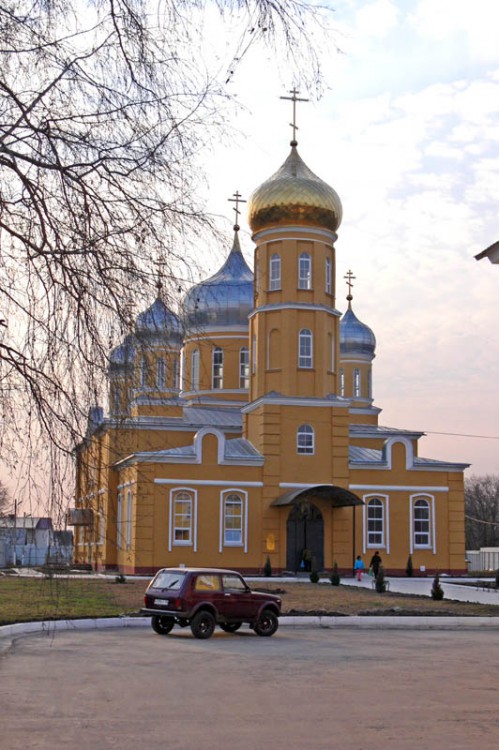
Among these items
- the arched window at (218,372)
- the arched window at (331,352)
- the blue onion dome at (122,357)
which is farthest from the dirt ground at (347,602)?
the arched window at (218,372)

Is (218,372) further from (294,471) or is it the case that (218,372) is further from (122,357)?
(122,357)

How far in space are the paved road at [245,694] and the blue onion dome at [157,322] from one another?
10.9 ft

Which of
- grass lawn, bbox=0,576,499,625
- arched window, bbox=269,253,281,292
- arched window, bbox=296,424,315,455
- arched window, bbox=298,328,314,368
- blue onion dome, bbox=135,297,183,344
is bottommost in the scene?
grass lawn, bbox=0,576,499,625

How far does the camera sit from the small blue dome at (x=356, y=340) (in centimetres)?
5403

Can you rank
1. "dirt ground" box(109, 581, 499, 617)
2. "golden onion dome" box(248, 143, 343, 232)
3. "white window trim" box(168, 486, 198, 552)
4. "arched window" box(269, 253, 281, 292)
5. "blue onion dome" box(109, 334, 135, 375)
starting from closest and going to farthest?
1. "blue onion dome" box(109, 334, 135, 375)
2. "dirt ground" box(109, 581, 499, 617)
3. "white window trim" box(168, 486, 198, 552)
4. "golden onion dome" box(248, 143, 343, 232)
5. "arched window" box(269, 253, 281, 292)

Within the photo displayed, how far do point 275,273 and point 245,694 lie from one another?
29632 millimetres

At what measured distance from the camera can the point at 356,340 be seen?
5425cm

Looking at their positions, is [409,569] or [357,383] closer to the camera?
[409,569]

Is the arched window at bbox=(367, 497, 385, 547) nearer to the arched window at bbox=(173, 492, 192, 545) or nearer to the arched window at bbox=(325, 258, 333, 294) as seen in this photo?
the arched window at bbox=(173, 492, 192, 545)

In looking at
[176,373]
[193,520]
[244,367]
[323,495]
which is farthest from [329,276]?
[176,373]

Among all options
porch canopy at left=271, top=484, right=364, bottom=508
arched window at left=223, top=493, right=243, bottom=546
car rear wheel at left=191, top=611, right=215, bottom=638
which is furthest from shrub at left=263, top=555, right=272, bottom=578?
car rear wheel at left=191, top=611, right=215, bottom=638

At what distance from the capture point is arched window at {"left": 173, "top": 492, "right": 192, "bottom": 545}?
1479 inches

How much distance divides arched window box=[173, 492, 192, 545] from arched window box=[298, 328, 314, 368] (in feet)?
21.6

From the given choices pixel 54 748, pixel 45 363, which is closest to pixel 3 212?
pixel 45 363
